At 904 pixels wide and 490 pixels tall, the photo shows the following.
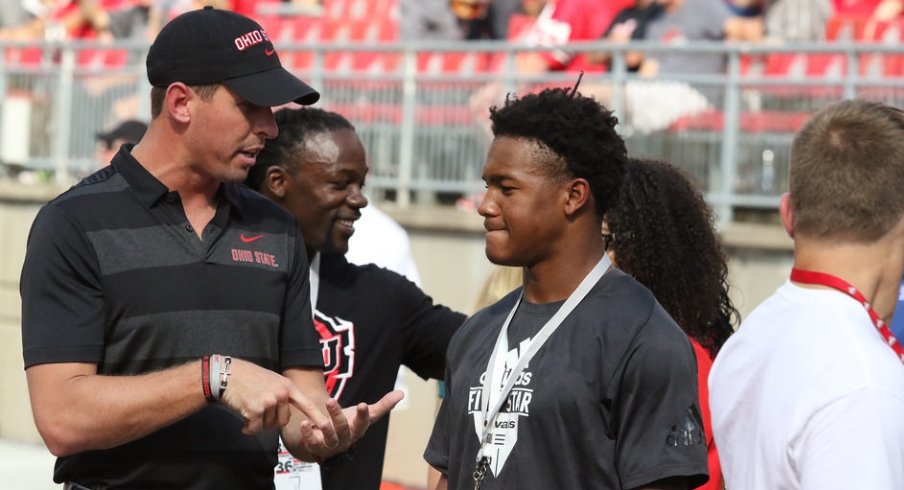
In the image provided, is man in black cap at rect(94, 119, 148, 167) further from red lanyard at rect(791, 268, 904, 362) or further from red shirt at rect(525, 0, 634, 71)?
red lanyard at rect(791, 268, 904, 362)

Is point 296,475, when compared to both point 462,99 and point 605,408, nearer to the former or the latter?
point 605,408

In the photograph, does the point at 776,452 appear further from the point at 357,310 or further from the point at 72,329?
the point at 357,310

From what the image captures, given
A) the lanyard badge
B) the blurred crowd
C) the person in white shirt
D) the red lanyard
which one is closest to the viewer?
the person in white shirt

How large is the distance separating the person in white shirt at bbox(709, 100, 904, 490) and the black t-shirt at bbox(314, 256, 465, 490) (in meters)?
1.82

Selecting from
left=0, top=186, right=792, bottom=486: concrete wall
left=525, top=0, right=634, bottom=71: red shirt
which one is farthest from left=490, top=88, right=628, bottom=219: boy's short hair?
left=525, top=0, right=634, bottom=71: red shirt

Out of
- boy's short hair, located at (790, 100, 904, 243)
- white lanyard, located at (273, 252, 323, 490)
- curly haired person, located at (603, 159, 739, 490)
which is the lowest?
white lanyard, located at (273, 252, 323, 490)

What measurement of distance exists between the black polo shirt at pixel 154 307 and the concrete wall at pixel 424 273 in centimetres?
311

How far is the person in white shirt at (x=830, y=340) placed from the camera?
2.78 m

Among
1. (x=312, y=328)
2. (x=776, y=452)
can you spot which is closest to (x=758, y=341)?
(x=776, y=452)

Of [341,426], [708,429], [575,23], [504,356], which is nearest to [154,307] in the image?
[341,426]

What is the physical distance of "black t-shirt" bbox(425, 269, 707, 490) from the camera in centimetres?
338

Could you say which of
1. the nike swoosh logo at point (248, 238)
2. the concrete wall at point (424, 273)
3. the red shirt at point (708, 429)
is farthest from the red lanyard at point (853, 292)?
the concrete wall at point (424, 273)

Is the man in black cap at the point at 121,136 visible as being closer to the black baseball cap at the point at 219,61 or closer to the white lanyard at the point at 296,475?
the white lanyard at the point at 296,475

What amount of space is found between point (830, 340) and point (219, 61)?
1779 millimetres
